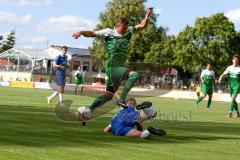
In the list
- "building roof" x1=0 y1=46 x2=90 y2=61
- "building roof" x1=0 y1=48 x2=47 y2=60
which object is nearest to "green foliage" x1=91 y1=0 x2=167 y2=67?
"building roof" x1=0 y1=46 x2=90 y2=61

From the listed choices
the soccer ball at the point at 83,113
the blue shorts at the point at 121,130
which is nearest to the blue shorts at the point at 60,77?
the soccer ball at the point at 83,113

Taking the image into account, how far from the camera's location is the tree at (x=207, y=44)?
3285 inches

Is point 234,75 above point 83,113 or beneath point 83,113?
above

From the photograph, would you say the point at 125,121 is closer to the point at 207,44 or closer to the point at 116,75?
the point at 116,75

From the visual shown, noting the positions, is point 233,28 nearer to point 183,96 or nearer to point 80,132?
point 183,96

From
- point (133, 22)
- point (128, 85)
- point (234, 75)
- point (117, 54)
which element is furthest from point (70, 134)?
point (133, 22)

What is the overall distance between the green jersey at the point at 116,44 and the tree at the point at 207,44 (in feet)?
235

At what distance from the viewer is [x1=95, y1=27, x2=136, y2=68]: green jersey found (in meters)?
11.8

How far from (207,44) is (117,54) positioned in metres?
74.1

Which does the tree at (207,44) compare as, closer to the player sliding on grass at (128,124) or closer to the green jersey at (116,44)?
the green jersey at (116,44)

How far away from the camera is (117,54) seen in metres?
12.0

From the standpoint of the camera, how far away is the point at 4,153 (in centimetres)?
751

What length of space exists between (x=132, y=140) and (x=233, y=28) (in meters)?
79.6

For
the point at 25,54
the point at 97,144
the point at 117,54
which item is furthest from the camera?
the point at 25,54
